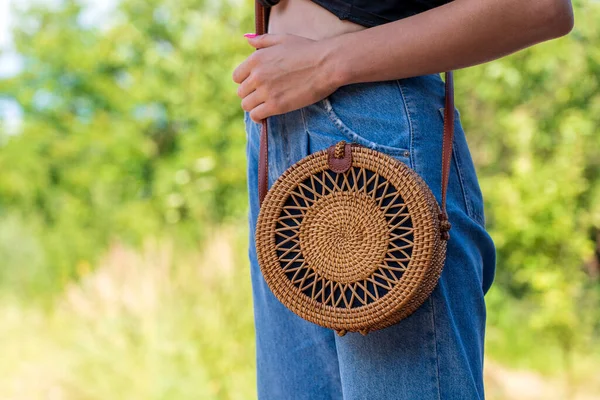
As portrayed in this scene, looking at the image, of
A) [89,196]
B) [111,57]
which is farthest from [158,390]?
[111,57]

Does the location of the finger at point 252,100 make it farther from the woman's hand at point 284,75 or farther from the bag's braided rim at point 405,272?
the bag's braided rim at point 405,272

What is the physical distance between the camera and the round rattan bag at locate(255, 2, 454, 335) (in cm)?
91

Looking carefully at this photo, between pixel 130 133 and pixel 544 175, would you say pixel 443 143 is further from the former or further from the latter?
pixel 130 133

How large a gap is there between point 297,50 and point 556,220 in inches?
169

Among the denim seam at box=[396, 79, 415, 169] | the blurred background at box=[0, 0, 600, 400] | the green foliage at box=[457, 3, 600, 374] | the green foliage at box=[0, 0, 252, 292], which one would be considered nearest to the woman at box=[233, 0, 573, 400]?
the denim seam at box=[396, 79, 415, 169]

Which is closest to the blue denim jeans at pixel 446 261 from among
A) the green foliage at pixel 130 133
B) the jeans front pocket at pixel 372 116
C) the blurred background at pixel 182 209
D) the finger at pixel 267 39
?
the jeans front pocket at pixel 372 116

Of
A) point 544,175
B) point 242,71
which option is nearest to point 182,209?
point 544,175

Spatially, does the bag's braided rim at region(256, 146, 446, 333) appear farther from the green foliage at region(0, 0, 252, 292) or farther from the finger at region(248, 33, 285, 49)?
the green foliage at region(0, 0, 252, 292)

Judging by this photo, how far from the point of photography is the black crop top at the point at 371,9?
3.35 ft

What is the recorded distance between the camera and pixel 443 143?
1.01 metres

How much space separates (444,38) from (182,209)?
19.4 feet

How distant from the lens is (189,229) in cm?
618

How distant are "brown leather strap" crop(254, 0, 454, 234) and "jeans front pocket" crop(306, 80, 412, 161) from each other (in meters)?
0.06

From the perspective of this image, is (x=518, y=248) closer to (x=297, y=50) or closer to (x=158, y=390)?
(x=158, y=390)
